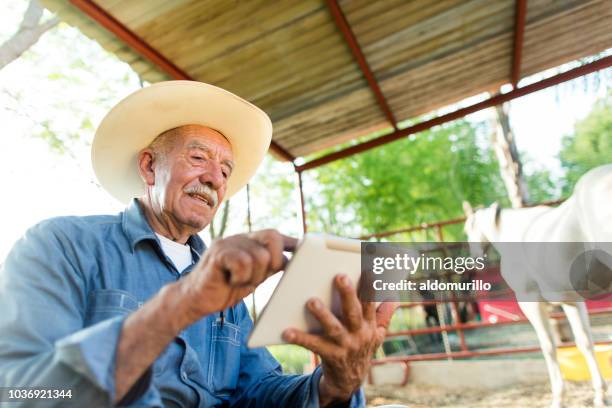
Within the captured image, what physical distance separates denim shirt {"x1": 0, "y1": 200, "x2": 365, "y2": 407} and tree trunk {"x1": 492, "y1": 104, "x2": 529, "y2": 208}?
25.8 ft

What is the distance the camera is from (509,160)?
867 centimetres

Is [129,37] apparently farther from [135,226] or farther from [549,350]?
[549,350]

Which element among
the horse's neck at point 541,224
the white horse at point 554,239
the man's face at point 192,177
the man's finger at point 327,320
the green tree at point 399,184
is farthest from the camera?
the green tree at point 399,184

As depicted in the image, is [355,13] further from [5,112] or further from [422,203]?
[422,203]

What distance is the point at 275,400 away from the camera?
1.34m

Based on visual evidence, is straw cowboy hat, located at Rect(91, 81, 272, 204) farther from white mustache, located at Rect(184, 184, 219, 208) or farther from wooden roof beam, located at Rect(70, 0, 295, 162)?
wooden roof beam, located at Rect(70, 0, 295, 162)

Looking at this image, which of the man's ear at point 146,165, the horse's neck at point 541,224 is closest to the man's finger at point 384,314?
the man's ear at point 146,165

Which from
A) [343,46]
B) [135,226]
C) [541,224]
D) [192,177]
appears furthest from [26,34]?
[541,224]

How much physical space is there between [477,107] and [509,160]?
643 cm

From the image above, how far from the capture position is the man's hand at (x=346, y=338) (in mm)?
882

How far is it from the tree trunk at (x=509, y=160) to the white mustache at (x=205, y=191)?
7.73 metres

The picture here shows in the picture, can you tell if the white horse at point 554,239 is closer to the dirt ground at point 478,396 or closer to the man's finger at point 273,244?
the dirt ground at point 478,396

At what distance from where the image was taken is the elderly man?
0.75m

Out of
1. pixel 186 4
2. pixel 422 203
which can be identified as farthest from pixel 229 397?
pixel 422 203
